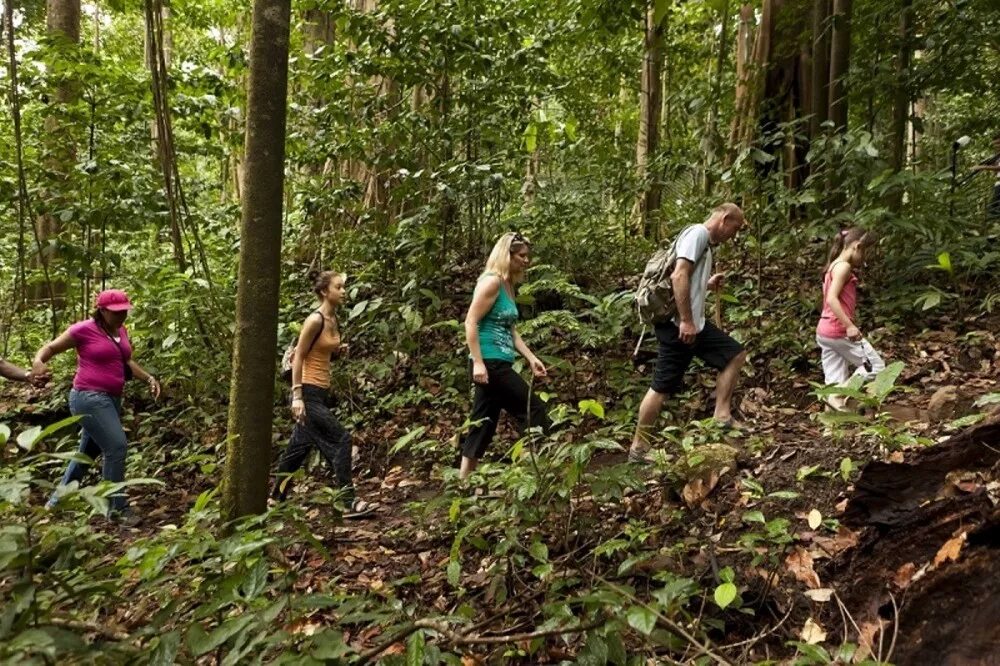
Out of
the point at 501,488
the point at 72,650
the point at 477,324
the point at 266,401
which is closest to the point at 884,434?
the point at 501,488

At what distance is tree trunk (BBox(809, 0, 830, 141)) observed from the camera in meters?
8.87

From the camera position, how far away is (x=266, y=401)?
138 inches

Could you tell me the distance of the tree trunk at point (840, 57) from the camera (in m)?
8.25

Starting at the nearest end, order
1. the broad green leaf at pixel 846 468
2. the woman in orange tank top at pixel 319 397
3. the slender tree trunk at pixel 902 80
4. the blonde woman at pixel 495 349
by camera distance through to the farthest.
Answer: the broad green leaf at pixel 846 468 < the blonde woman at pixel 495 349 < the woman in orange tank top at pixel 319 397 < the slender tree trunk at pixel 902 80

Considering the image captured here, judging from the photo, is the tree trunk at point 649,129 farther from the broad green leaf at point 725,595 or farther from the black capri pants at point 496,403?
the broad green leaf at point 725,595

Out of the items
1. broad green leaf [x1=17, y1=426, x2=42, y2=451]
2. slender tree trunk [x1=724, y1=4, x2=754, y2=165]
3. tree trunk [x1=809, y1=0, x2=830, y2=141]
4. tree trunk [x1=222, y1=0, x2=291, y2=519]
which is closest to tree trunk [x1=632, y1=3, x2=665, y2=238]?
slender tree trunk [x1=724, y1=4, x2=754, y2=165]

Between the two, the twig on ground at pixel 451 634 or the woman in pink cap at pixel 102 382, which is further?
the woman in pink cap at pixel 102 382

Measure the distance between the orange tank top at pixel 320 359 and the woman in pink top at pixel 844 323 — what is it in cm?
374

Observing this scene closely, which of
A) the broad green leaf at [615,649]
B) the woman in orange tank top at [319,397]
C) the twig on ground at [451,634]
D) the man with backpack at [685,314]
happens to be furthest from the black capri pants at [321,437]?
the broad green leaf at [615,649]

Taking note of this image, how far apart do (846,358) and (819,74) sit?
543cm

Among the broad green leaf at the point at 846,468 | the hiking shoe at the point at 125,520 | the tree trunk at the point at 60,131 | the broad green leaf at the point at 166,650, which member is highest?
the tree trunk at the point at 60,131

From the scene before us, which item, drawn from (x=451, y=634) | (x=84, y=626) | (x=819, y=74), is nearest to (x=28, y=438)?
(x=84, y=626)

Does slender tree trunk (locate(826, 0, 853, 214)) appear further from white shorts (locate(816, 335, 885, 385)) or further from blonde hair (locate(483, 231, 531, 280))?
blonde hair (locate(483, 231, 531, 280))

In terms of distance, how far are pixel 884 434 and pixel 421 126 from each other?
605cm
